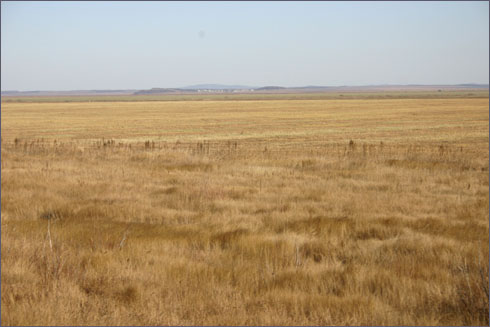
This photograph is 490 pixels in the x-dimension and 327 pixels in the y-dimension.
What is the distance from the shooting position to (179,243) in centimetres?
835

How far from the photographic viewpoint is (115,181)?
15.2 meters

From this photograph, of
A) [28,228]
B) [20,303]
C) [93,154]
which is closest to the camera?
[20,303]

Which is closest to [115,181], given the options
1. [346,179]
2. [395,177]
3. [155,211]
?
[155,211]

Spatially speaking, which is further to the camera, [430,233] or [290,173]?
[290,173]

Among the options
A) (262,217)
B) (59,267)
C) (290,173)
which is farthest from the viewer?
(290,173)

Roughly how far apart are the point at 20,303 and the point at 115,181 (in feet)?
32.4

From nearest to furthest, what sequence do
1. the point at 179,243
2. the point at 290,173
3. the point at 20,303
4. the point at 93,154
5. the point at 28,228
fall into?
the point at 20,303, the point at 179,243, the point at 28,228, the point at 290,173, the point at 93,154

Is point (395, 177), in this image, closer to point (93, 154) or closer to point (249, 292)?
point (249, 292)

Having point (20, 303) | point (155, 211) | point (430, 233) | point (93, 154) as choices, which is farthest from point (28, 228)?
point (93, 154)

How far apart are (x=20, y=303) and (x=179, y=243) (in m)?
3.19

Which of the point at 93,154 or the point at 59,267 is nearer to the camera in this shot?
the point at 59,267

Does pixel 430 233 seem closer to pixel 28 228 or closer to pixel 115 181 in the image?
pixel 28 228

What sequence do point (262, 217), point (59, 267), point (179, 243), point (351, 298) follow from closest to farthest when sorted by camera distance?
1. point (351, 298)
2. point (59, 267)
3. point (179, 243)
4. point (262, 217)

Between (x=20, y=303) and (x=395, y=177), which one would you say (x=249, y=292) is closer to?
(x=20, y=303)
